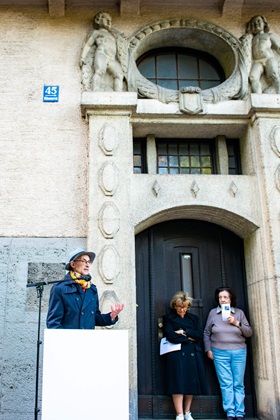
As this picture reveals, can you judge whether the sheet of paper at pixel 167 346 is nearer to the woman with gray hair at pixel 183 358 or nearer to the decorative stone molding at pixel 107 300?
the woman with gray hair at pixel 183 358

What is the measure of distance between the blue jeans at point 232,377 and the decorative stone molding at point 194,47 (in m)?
3.44

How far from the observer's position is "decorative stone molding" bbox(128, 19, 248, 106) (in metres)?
7.52

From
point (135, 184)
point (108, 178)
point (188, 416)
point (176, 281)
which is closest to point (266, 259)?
point (176, 281)

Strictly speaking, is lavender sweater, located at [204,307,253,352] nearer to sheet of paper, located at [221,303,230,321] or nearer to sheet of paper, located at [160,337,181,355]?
sheet of paper, located at [221,303,230,321]

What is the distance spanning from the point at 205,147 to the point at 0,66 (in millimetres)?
3358

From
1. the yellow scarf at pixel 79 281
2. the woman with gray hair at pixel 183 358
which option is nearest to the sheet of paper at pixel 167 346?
the woman with gray hair at pixel 183 358

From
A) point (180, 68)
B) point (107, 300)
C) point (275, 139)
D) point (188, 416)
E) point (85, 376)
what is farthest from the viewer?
point (180, 68)

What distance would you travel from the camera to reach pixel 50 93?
7.45 metres

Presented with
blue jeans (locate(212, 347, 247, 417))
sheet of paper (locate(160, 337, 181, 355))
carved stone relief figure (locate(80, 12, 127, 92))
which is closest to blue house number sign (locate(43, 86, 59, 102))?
carved stone relief figure (locate(80, 12, 127, 92))

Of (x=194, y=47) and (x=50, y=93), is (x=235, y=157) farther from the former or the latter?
(x=50, y=93)

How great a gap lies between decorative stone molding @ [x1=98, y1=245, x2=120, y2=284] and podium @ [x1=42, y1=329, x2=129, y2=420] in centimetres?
273

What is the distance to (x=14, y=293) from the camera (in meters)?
6.56

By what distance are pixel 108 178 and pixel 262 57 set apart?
10.3ft

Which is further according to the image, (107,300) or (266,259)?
(266,259)
